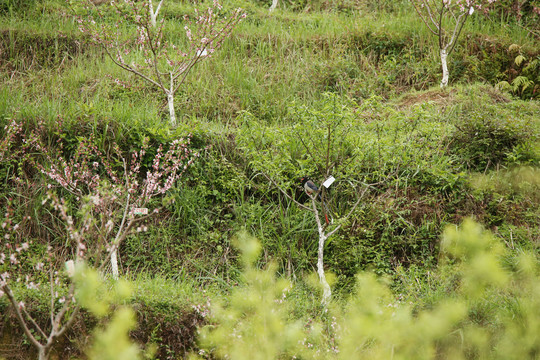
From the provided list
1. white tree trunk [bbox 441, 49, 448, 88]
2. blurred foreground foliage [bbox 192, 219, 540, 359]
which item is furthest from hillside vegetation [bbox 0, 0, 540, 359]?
white tree trunk [bbox 441, 49, 448, 88]

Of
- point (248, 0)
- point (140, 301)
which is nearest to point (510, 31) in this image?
point (248, 0)

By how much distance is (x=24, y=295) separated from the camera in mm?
3018

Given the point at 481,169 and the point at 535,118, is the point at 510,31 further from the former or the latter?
the point at 481,169

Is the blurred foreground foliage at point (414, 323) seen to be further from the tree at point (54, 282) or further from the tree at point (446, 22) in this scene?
the tree at point (446, 22)

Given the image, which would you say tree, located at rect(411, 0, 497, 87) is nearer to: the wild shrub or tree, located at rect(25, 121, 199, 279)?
the wild shrub

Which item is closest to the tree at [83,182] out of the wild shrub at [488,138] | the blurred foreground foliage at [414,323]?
the blurred foreground foliage at [414,323]

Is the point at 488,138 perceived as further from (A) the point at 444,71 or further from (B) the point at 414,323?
(B) the point at 414,323

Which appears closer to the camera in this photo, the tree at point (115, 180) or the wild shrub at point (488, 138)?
the tree at point (115, 180)

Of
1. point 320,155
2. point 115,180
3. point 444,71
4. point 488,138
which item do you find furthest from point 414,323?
point 444,71

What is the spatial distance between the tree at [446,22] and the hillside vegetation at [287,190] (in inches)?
9.0

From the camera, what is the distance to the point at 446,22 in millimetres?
7566

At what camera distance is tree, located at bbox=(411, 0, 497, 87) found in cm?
611

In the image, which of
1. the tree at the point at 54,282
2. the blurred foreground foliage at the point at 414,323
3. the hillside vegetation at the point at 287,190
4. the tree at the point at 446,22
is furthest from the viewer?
the tree at the point at 446,22

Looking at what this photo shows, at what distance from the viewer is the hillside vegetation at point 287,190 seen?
2.53 m
